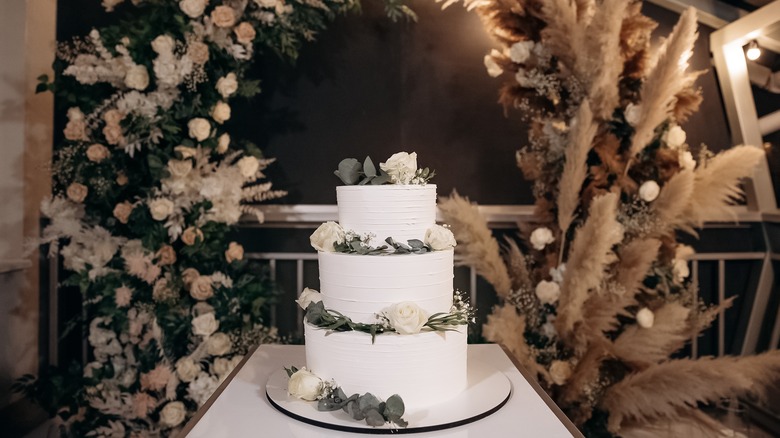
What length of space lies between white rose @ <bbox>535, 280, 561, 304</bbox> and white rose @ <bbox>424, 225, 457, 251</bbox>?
100 cm

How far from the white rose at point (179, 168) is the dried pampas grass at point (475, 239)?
0.95 m

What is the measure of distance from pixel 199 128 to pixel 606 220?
4.83 ft

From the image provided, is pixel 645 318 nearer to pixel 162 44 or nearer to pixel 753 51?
pixel 753 51

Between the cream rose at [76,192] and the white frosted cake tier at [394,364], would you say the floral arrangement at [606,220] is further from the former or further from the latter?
the cream rose at [76,192]

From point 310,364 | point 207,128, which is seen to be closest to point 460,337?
point 310,364

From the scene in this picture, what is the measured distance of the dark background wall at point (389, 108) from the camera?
2.83m

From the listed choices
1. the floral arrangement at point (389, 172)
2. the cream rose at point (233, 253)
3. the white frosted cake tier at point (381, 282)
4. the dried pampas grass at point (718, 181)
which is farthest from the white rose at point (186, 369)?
the dried pampas grass at point (718, 181)

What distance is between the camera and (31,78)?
2.58 metres

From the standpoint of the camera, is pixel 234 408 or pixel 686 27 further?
pixel 686 27

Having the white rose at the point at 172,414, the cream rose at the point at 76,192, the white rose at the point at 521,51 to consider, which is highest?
the white rose at the point at 521,51

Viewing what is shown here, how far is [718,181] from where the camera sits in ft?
6.98

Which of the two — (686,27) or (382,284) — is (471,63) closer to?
(686,27)

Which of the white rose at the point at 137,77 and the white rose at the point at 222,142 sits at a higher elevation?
the white rose at the point at 137,77

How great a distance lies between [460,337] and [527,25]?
60.3 inches
